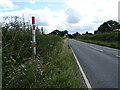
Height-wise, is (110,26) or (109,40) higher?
(110,26)

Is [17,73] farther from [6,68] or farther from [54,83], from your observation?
[54,83]

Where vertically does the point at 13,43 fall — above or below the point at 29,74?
above

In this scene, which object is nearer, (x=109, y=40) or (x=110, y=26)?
(x=109, y=40)

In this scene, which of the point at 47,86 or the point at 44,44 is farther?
the point at 44,44

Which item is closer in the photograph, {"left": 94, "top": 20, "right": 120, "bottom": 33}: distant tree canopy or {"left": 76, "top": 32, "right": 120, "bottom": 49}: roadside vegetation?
{"left": 76, "top": 32, "right": 120, "bottom": 49}: roadside vegetation

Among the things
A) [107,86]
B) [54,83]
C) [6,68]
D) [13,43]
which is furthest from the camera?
[13,43]

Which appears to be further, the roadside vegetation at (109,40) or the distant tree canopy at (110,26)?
the distant tree canopy at (110,26)

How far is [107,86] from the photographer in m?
7.24

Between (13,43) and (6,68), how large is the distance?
2771mm

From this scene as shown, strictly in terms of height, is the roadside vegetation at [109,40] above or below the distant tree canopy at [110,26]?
below

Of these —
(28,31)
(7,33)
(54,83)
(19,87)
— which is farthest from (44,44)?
(19,87)

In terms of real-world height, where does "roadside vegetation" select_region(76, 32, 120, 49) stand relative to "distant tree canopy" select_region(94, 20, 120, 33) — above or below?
below

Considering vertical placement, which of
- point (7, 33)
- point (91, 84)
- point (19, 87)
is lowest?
point (91, 84)

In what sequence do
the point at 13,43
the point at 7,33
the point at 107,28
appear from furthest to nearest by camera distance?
the point at 107,28 < the point at 7,33 < the point at 13,43
